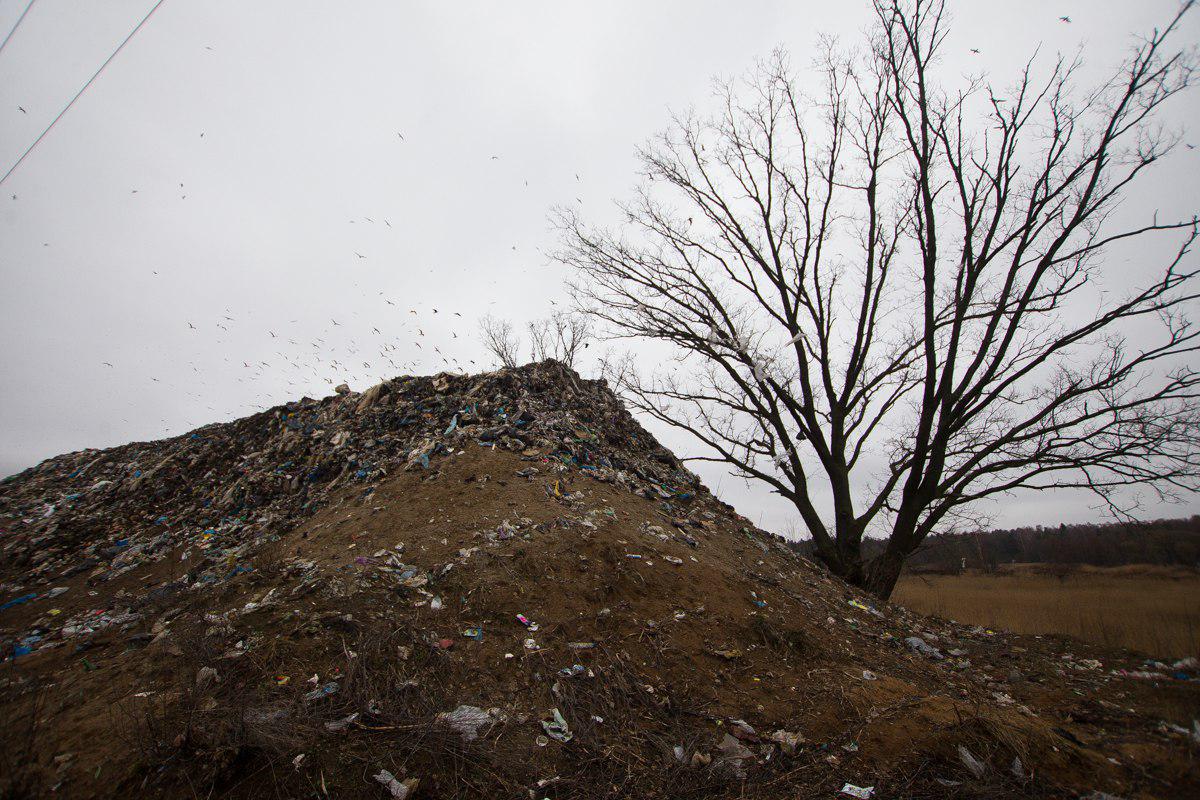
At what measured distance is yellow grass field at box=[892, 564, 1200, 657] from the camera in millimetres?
4324

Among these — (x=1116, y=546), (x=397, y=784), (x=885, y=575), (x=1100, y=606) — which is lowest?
(x=397, y=784)

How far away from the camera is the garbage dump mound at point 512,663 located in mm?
2199

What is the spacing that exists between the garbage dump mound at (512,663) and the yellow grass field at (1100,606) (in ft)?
1.49

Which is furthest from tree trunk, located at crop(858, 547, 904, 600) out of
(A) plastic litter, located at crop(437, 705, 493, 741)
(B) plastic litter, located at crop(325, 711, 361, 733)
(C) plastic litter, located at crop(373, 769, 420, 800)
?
(B) plastic litter, located at crop(325, 711, 361, 733)

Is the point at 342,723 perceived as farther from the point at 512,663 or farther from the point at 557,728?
the point at 557,728

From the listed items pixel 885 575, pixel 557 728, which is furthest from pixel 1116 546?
pixel 557 728

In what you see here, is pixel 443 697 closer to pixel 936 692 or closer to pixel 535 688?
pixel 535 688

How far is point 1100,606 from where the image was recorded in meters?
5.83

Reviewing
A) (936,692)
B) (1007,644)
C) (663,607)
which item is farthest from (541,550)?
(1007,644)

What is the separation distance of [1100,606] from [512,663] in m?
7.37

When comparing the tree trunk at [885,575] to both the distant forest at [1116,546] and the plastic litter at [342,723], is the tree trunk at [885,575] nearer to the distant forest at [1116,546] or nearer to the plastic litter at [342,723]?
the distant forest at [1116,546]

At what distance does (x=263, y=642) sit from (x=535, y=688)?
5.38 ft

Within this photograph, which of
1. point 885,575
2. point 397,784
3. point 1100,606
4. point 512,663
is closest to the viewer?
point 397,784

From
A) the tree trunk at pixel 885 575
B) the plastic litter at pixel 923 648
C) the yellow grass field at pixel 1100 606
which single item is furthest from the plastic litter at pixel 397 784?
the tree trunk at pixel 885 575
